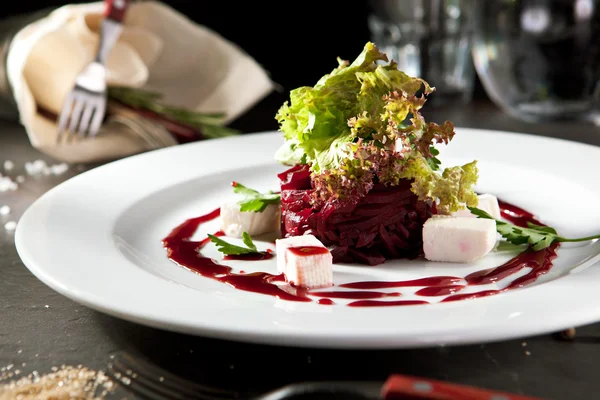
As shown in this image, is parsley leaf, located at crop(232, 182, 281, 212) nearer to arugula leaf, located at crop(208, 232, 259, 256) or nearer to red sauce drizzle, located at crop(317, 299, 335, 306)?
arugula leaf, located at crop(208, 232, 259, 256)

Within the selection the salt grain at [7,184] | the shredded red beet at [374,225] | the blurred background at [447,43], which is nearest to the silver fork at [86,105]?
the salt grain at [7,184]

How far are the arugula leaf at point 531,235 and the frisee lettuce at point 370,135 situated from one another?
0.15 metres

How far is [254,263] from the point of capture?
2633 mm

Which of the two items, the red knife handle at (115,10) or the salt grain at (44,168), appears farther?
the red knife handle at (115,10)

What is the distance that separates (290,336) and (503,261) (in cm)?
109

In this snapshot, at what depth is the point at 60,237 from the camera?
252 cm

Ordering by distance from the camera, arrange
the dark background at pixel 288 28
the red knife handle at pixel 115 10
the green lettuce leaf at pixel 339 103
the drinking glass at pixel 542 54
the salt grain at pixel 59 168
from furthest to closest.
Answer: the dark background at pixel 288 28 → the red knife handle at pixel 115 10 → the drinking glass at pixel 542 54 → the salt grain at pixel 59 168 → the green lettuce leaf at pixel 339 103

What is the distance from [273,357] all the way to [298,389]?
0.46m

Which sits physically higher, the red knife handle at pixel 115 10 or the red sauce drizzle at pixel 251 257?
the red knife handle at pixel 115 10

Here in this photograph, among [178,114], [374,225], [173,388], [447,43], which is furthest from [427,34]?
[173,388]

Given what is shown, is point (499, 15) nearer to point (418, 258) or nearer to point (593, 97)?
point (593, 97)

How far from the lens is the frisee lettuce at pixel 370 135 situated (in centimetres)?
254

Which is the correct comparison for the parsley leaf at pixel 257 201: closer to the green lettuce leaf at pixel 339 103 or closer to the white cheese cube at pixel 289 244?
the green lettuce leaf at pixel 339 103

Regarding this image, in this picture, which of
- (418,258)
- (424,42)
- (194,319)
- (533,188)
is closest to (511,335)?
(194,319)
